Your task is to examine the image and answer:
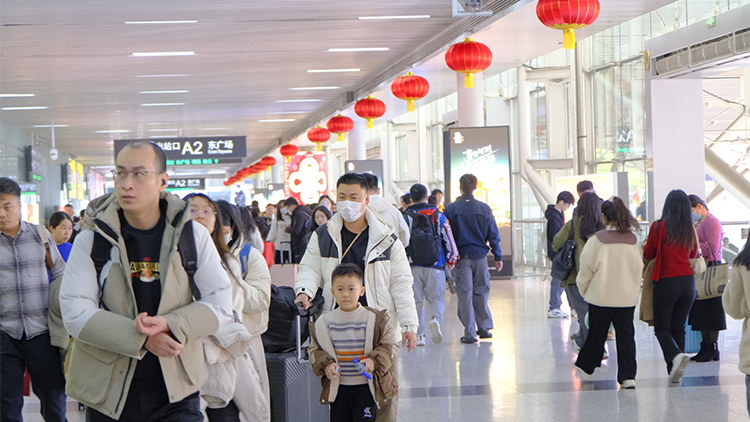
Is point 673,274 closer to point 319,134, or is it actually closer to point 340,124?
point 340,124

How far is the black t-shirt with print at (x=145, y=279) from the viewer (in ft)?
9.37

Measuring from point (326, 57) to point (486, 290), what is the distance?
22.5 ft

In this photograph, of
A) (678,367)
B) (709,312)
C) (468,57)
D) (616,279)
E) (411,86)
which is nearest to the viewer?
(616,279)

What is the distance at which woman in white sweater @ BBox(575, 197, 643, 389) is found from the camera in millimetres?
6293

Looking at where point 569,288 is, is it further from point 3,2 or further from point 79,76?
point 79,76

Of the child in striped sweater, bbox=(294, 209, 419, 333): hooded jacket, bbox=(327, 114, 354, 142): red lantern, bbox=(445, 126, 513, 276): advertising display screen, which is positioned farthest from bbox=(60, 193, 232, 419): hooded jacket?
bbox=(327, 114, 354, 142): red lantern

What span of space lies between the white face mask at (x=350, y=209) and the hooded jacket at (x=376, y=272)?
10cm

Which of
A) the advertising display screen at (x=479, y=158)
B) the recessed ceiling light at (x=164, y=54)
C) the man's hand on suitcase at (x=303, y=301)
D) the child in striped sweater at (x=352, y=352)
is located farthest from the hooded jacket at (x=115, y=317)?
the recessed ceiling light at (x=164, y=54)

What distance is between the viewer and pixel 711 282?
705 centimetres

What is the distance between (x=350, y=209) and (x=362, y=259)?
28cm

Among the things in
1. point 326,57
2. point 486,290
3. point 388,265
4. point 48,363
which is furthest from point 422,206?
point 326,57

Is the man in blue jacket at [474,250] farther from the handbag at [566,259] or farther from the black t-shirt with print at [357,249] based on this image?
the black t-shirt with print at [357,249]

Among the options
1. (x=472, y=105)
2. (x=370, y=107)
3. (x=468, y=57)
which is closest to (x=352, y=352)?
(x=468, y=57)

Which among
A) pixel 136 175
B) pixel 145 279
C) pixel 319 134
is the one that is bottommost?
pixel 145 279
